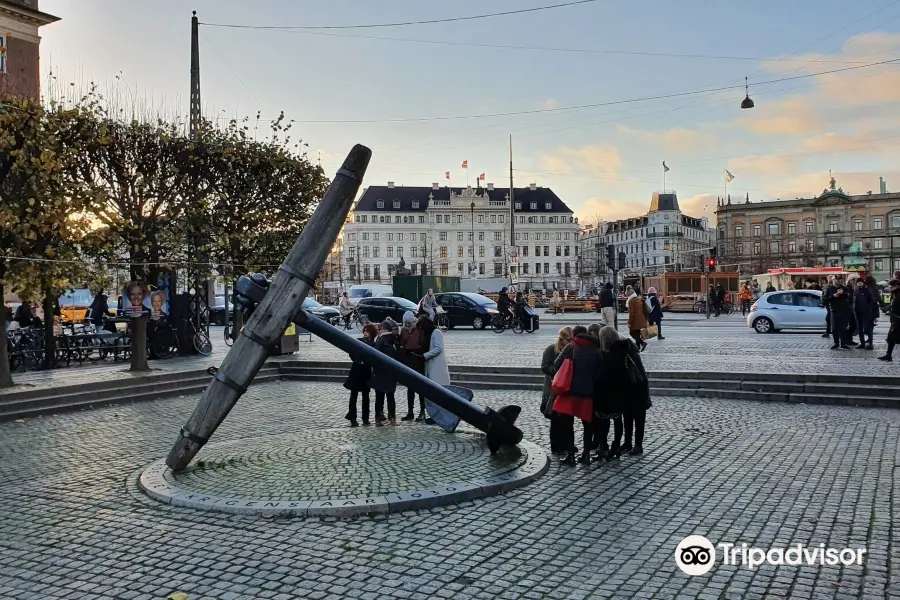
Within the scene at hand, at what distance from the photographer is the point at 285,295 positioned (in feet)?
25.6

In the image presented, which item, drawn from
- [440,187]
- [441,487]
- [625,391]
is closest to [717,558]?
[441,487]

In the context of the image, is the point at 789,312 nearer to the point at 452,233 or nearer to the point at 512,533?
the point at 512,533

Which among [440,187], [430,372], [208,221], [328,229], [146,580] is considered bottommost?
[146,580]

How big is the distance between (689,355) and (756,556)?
14339 mm

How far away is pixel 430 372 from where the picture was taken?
1169 centimetres

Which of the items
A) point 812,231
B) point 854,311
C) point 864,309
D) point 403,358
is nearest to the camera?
point 403,358

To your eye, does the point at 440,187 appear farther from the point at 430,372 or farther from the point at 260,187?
the point at 430,372

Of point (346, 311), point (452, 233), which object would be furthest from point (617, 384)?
point (452, 233)

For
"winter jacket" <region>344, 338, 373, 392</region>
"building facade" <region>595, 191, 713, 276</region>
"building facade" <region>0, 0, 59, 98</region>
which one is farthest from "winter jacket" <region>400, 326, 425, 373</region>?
"building facade" <region>595, 191, 713, 276</region>

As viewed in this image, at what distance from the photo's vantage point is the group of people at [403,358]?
11.4 meters

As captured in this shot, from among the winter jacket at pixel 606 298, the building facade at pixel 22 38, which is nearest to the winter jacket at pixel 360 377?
the winter jacket at pixel 606 298

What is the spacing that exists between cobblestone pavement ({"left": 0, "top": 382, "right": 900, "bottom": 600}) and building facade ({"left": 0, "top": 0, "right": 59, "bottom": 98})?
39.2 meters

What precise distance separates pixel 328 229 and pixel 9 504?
4.08 m

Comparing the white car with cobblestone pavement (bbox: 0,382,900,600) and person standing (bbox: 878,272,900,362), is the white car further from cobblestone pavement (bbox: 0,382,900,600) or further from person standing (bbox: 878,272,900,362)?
cobblestone pavement (bbox: 0,382,900,600)
